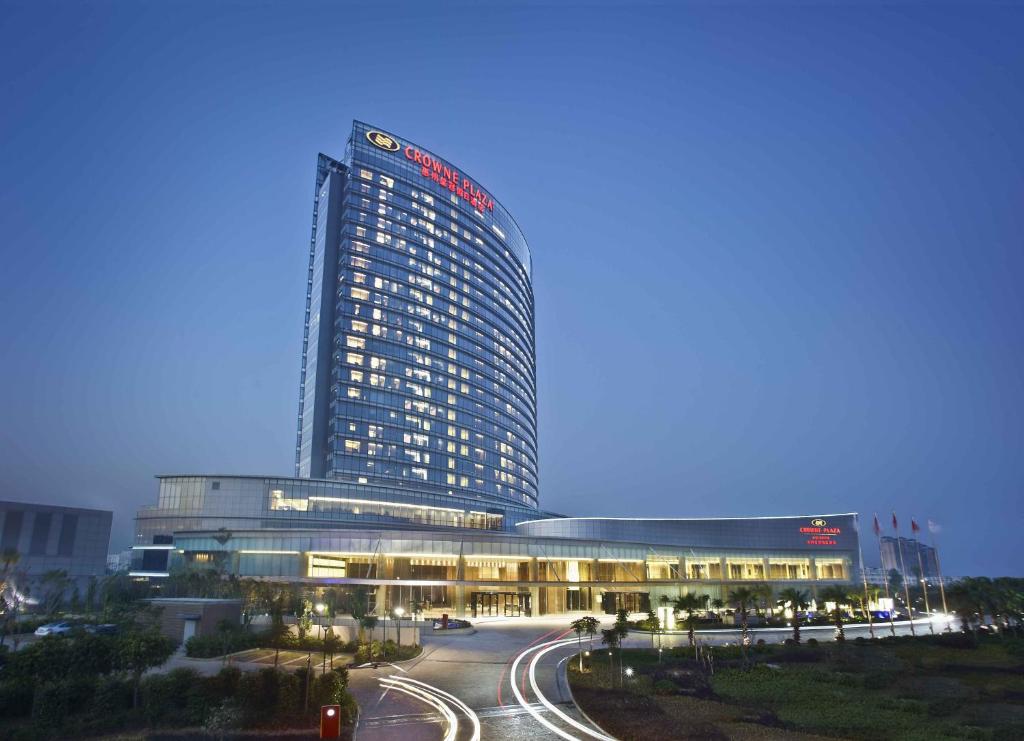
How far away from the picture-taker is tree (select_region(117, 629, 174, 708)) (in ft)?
120

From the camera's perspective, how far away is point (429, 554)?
355 ft

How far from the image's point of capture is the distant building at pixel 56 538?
129750 millimetres

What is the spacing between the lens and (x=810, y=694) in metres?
42.8

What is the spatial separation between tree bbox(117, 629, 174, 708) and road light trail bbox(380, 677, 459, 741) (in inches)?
554

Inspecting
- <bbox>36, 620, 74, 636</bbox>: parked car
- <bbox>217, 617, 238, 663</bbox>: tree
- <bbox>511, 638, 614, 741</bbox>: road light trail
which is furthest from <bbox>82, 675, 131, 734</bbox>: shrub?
<bbox>36, 620, 74, 636</bbox>: parked car

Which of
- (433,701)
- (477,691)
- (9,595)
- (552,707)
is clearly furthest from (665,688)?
(9,595)

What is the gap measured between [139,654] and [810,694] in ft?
126

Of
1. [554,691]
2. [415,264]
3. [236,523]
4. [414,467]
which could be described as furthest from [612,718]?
[415,264]

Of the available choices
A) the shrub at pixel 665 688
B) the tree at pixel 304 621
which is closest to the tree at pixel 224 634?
the tree at pixel 304 621

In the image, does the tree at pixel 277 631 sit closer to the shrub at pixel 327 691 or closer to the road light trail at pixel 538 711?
the road light trail at pixel 538 711

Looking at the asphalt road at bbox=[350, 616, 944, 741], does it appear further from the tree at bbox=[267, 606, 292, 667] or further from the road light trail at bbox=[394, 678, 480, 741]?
the tree at bbox=[267, 606, 292, 667]

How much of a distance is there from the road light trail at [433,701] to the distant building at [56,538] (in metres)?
109

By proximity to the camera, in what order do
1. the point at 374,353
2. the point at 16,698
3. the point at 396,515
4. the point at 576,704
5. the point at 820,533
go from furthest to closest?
the point at 374,353 → the point at 396,515 → the point at 820,533 → the point at 576,704 → the point at 16,698

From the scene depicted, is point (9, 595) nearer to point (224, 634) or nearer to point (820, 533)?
point (224, 634)
